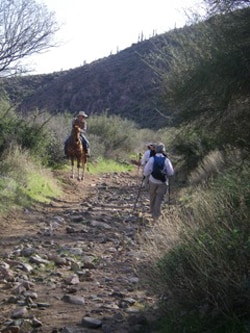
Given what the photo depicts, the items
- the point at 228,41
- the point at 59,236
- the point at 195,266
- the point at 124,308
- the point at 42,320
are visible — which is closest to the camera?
the point at 195,266

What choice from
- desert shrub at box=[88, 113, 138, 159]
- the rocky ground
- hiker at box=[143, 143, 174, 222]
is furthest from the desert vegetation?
desert shrub at box=[88, 113, 138, 159]

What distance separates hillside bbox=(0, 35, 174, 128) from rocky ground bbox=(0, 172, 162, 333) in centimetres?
4483

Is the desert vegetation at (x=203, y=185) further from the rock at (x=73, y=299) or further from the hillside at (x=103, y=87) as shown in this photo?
the hillside at (x=103, y=87)

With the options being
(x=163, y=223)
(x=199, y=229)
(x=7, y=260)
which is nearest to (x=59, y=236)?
Result: (x=7, y=260)

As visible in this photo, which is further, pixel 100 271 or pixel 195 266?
pixel 100 271

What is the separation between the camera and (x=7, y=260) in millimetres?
7824

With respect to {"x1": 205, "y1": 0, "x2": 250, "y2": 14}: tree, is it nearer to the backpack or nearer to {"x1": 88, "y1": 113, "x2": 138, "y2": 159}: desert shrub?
the backpack

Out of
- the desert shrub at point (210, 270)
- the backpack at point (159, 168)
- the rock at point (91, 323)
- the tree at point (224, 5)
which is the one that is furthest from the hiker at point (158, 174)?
the rock at point (91, 323)

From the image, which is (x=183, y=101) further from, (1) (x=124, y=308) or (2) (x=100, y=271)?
(1) (x=124, y=308)

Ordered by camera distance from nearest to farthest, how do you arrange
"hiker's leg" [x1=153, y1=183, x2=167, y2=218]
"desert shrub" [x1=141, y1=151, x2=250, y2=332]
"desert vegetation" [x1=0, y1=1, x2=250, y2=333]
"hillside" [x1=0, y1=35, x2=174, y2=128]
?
1. "desert shrub" [x1=141, y1=151, x2=250, y2=332]
2. "desert vegetation" [x1=0, y1=1, x2=250, y2=333]
3. "hiker's leg" [x1=153, y1=183, x2=167, y2=218]
4. "hillside" [x1=0, y1=35, x2=174, y2=128]

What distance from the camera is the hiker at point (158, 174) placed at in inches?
454

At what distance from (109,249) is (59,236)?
1239 mm

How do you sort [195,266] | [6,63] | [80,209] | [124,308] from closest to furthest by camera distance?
[195,266]
[124,308]
[80,209]
[6,63]

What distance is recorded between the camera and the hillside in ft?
200
